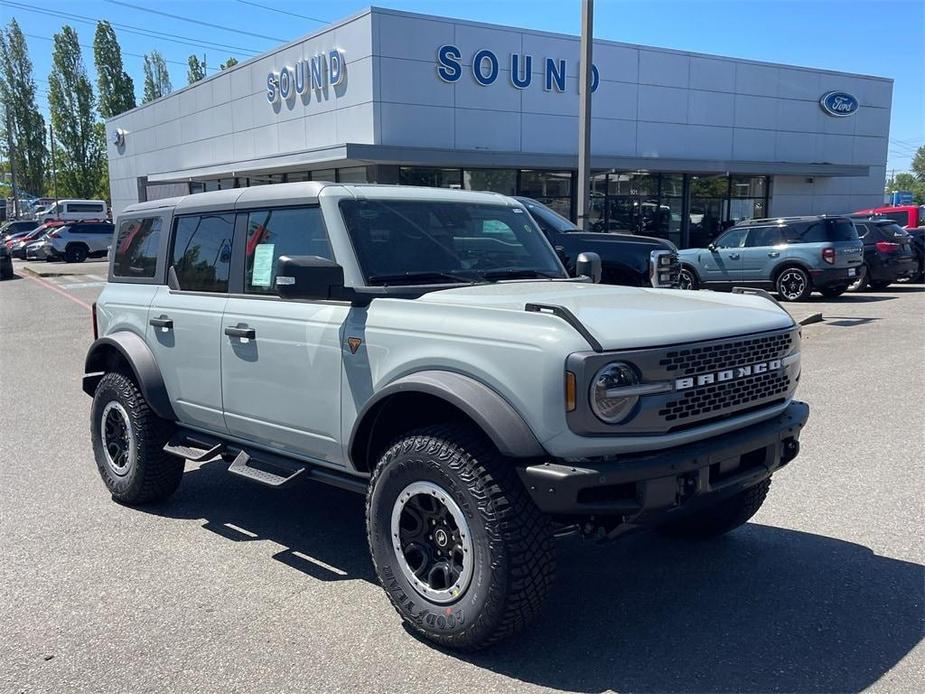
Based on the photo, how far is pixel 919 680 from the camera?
3.17 m

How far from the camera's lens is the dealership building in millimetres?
21953

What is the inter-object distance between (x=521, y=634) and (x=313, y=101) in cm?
2265

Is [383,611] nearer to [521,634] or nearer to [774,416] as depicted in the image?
[521,634]

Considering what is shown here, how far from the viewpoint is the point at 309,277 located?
3.69 meters

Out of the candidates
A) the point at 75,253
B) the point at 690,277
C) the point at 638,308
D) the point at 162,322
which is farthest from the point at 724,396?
the point at 75,253

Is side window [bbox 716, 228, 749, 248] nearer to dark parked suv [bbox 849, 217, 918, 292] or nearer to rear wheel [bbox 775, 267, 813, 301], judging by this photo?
rear wheel [bbox 775, 267, 813, 301]

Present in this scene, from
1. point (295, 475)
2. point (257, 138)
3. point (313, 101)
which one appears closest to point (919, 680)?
point (295, 475)

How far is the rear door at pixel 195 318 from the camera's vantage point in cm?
481

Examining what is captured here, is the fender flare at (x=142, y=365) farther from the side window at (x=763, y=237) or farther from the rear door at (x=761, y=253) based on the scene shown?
the side window at (x=763, y=237)

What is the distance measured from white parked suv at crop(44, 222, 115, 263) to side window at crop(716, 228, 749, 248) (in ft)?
92.3

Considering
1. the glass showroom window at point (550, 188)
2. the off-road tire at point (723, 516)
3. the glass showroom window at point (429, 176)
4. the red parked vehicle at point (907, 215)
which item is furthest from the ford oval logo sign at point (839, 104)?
the off-road tire at point (723, 516)

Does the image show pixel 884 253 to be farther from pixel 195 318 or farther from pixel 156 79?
pixel 156 79

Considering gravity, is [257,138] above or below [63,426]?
above

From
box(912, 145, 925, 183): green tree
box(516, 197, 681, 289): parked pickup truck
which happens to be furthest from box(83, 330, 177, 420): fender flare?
box(912, 145, 925, 183): green tree
